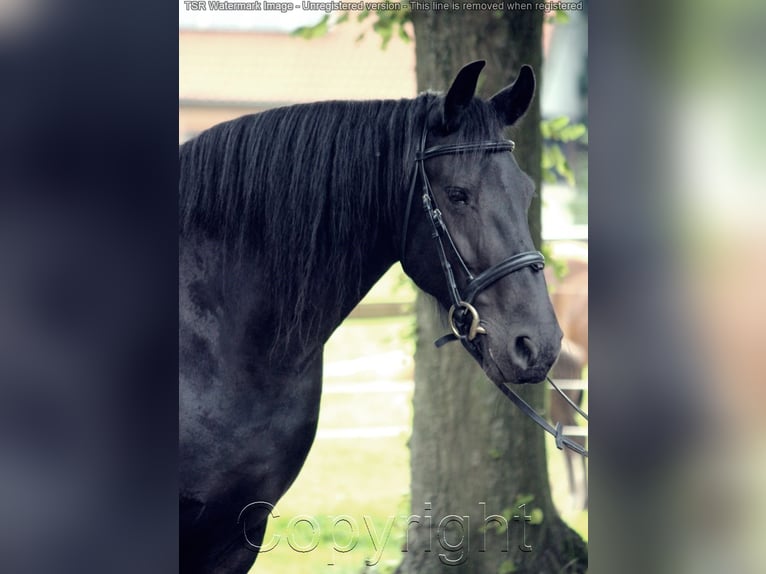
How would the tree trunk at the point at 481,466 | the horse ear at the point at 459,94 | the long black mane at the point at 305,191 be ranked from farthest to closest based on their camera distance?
1. the tree trunk at the point at 481,466
2. the long black mane at the point at 305,191
3. the horse ear at the point at 459,94

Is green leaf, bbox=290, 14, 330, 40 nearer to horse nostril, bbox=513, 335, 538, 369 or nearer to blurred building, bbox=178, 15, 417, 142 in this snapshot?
blurred building, bbox=178, 15, 417, 142

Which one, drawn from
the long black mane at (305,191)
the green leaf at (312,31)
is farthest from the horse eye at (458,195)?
the green leaf at (312,31)

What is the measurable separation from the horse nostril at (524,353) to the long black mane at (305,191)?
537 mm

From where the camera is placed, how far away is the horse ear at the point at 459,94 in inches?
95.0

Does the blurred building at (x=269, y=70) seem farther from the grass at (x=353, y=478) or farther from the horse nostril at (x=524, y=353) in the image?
the horse nostril at (x=524, y=353)

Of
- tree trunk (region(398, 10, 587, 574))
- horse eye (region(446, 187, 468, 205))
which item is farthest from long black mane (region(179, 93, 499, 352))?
tree trunk (region(398, 10, 587, 574))

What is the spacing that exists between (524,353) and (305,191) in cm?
84

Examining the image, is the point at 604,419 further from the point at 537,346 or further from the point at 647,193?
the point at 647,193

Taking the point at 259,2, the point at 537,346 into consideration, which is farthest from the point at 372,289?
the point at 259,2

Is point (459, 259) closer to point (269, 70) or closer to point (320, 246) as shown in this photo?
point (320, 246)

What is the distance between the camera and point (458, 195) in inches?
99.0

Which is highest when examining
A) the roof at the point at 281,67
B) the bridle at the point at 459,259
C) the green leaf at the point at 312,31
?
the green leaf at the point at 312,31

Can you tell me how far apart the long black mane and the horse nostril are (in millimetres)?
537

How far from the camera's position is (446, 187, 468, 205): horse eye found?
2.51 meters
